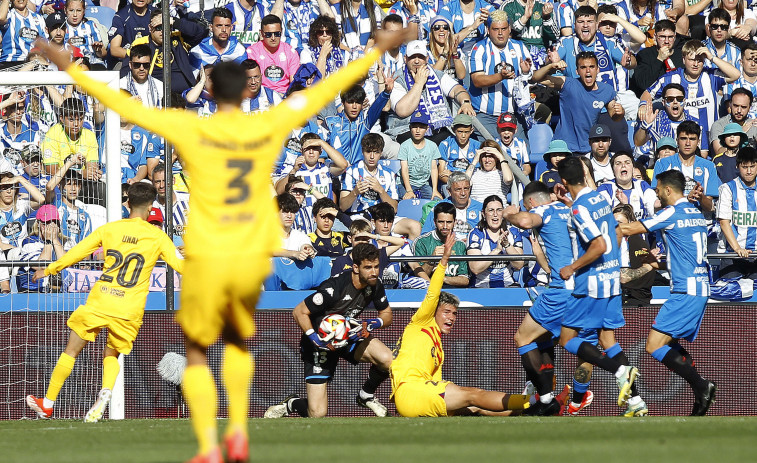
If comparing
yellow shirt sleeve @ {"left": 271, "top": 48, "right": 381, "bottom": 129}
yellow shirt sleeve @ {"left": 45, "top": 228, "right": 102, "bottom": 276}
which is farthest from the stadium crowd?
yellow shirt sleeve @ {"left": 271, "top": 48, "right": 381, "bottom": 129}

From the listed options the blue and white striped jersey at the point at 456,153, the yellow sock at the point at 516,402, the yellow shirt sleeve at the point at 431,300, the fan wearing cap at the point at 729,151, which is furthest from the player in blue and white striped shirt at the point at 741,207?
the yellow shirt sleeve at the point at 431,300

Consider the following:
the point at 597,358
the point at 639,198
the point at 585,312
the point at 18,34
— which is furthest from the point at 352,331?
the point at 18,34

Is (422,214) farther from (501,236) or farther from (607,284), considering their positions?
(607,284)

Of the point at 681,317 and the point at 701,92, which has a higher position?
the point at 701,92

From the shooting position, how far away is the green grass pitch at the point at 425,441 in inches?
248

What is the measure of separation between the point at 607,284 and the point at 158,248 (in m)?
4.43

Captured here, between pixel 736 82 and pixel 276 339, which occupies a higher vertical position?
pixel 736 82

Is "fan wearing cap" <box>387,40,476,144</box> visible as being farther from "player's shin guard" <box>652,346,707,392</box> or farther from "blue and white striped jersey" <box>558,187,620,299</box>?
"player's shin guard" <box>652,346,707,392</box>

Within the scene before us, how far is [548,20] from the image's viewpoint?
16.8 metres

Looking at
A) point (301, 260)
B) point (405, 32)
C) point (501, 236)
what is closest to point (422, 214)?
point (501, 236)

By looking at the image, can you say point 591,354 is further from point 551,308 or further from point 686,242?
point 686,242

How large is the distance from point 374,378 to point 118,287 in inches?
118

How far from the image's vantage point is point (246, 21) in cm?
1628

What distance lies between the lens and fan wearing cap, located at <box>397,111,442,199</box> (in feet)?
47.9
